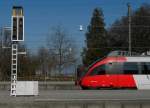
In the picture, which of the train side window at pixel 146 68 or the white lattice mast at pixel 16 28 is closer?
the white lattice mast at pixel 16 28

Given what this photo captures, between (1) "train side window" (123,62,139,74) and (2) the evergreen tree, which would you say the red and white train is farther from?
(2) the evergreen tree

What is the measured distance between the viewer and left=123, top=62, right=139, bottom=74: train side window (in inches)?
1393

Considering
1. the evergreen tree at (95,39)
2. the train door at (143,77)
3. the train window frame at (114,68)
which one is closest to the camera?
the train door at (143,77)

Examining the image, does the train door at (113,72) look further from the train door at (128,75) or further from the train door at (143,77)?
the train door at (143,77)

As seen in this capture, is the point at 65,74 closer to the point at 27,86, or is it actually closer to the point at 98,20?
the point at 98,20

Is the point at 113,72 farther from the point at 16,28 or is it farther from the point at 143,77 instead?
the point at 16,28

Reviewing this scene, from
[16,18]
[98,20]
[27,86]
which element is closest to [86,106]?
[27,86]

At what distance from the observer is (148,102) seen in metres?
17.8

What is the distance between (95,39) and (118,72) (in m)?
69.7

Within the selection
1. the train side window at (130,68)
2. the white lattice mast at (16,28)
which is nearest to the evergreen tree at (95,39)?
the train side window at (130,68)

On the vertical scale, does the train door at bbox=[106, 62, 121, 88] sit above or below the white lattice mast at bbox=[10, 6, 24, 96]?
below

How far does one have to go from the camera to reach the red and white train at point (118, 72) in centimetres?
3512

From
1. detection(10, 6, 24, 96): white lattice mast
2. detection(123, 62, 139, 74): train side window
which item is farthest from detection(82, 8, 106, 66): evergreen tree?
detection(10, 6, 24, 96): white lattice mast

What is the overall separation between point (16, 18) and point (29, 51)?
231 ft
